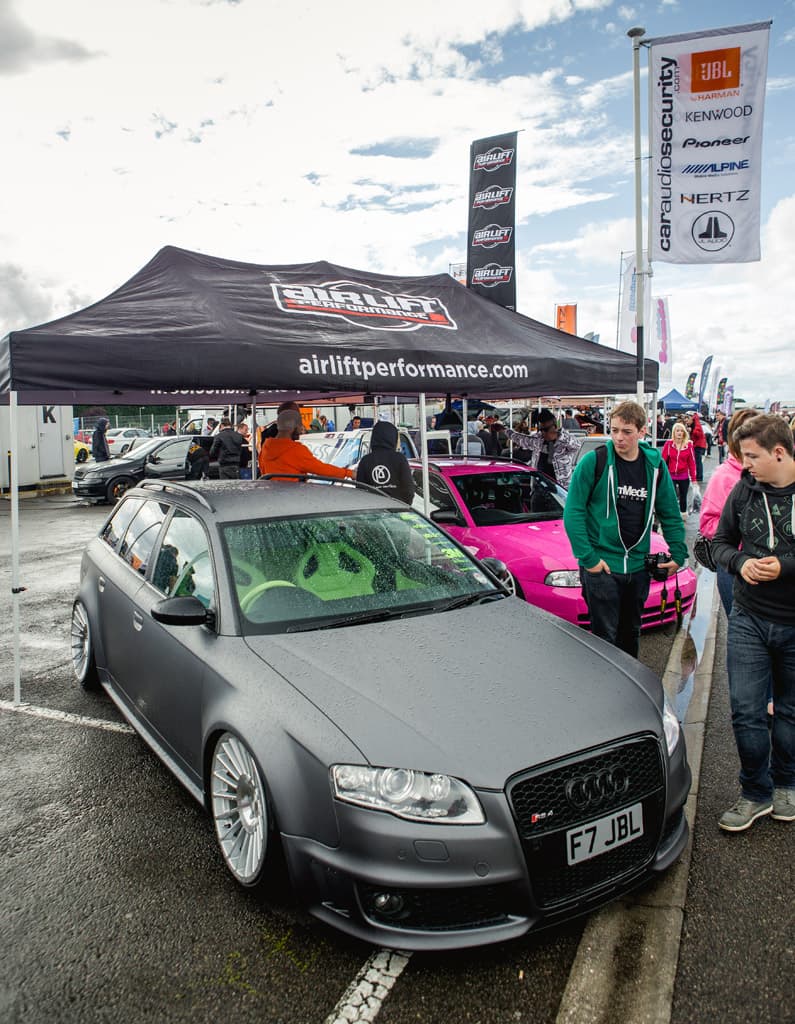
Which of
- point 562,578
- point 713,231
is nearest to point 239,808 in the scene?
point 562,578

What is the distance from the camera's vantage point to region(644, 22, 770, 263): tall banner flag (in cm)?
841

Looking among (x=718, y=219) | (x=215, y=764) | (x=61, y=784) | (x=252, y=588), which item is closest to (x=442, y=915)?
(x=215, y=764)

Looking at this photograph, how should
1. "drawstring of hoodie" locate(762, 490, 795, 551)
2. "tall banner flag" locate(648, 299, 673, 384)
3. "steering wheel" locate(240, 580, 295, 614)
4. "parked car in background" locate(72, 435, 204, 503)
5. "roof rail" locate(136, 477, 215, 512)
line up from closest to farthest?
"drawstring of hoodie" locate(762, 490, 795, 551) → "steering wheel" locate(240, 580, 295, 614) → "roof rail" locate(136, 477, 215, 512) → "parked car in background" locate(72, 435, 204, 503) → "tall banner flag" locate(648, 299, 673, 384)

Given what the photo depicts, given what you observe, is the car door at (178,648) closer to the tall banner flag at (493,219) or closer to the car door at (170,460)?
the tall banner flag at (493,219)

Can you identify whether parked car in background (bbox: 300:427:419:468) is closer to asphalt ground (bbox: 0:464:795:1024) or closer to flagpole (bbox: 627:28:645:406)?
flagpole (bbox: 627:28:645:406)

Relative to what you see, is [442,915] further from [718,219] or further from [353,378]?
[718,219]

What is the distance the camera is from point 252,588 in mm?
3330

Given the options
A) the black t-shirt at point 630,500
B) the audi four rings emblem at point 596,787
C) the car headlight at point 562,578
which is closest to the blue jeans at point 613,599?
the black t-shirt at point 630,500

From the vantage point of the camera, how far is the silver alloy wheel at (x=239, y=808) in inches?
105

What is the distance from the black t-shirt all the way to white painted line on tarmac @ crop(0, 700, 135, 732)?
305cm

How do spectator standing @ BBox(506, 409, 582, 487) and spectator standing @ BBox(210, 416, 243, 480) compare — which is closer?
spectator standing @ BBox(506, 409, 582, 487)

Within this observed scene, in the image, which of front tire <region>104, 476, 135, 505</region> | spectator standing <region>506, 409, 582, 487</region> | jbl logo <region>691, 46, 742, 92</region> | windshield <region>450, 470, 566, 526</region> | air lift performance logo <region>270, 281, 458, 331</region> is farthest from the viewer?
front tire <region>104, 476, 135, 505</region>

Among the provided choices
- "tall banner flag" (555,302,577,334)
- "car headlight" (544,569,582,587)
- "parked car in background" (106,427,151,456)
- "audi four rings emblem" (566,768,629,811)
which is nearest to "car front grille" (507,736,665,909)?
"audi four rings emblem" (566,768,629,811)

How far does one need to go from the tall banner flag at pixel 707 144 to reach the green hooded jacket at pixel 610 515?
5.71m
